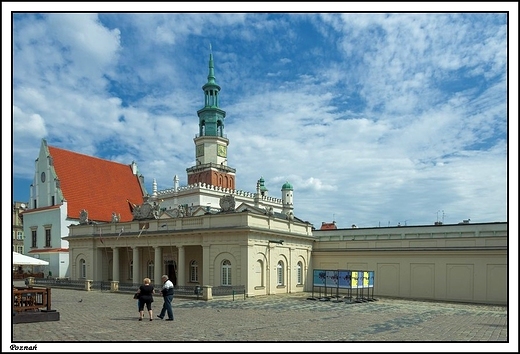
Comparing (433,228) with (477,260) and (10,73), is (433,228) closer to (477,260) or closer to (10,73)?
(477,260)

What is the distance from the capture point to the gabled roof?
183 ft

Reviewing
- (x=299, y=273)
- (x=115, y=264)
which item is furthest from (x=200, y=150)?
(x=299, y=273)

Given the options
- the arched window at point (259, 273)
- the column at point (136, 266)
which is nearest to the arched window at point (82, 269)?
the column at point (136, 266)

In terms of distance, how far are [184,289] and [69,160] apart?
3387cm

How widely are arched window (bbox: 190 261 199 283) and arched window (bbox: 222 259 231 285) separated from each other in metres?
4.67

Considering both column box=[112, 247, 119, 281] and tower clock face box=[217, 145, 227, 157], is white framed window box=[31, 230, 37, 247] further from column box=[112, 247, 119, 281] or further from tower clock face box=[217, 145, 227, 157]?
tower clock face box=[217, 145, 227, 157]

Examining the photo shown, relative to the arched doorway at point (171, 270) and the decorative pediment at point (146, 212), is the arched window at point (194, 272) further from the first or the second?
the decorative pediment at point (146, 212)

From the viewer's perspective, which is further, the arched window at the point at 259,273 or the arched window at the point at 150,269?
the arched window at the point at 150,269

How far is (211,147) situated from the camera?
224ft

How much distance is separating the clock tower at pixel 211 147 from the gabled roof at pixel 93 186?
28.7ft

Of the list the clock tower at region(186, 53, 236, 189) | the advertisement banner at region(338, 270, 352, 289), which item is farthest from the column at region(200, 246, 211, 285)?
the clock tower at region(186, 53, 236, 189)

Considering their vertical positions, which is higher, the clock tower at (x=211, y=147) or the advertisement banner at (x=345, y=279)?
the clock tower at (x=211, y=147)

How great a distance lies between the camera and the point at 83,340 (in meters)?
13.6

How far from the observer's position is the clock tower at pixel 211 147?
67.6m
